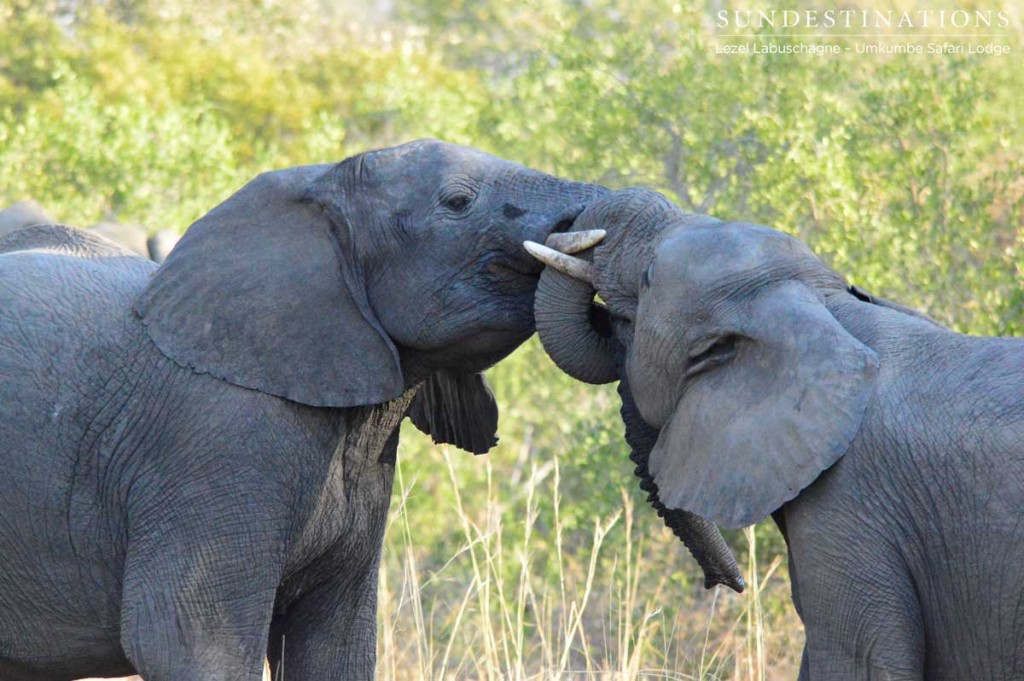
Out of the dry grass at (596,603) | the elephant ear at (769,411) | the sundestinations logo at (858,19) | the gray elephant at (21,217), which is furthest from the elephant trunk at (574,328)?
the sundestinations logo at (858,19)

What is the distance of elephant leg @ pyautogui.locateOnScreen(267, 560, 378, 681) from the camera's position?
4.62m

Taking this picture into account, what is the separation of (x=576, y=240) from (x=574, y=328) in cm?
22

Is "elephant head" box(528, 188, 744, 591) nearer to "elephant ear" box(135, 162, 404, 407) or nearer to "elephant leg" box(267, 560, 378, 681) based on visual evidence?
"elephant ear" box(135, 162, 404, 407)

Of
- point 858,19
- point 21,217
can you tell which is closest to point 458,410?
point 21,217

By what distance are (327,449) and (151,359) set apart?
51 centimetres

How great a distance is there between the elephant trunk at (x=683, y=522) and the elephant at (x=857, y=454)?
1.31ft

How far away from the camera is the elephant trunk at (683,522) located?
4211 mm

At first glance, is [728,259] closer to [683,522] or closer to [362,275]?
[683,522]

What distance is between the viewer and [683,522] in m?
4.33

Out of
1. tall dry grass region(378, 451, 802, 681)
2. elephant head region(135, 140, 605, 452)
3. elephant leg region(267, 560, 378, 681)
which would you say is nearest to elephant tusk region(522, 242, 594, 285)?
elephant head region(135, 140, 605, 452)

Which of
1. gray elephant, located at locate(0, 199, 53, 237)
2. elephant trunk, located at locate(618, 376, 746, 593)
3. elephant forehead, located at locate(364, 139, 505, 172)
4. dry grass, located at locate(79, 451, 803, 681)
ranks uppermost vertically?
elephant forehead, located at locate(364, 139, 505, 172)

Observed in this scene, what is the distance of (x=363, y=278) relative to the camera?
4320 mm

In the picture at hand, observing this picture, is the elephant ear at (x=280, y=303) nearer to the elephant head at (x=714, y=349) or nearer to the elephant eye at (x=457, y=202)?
the elephant eye at (x=457, y=202)

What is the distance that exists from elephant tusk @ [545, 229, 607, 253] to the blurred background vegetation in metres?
1.26
